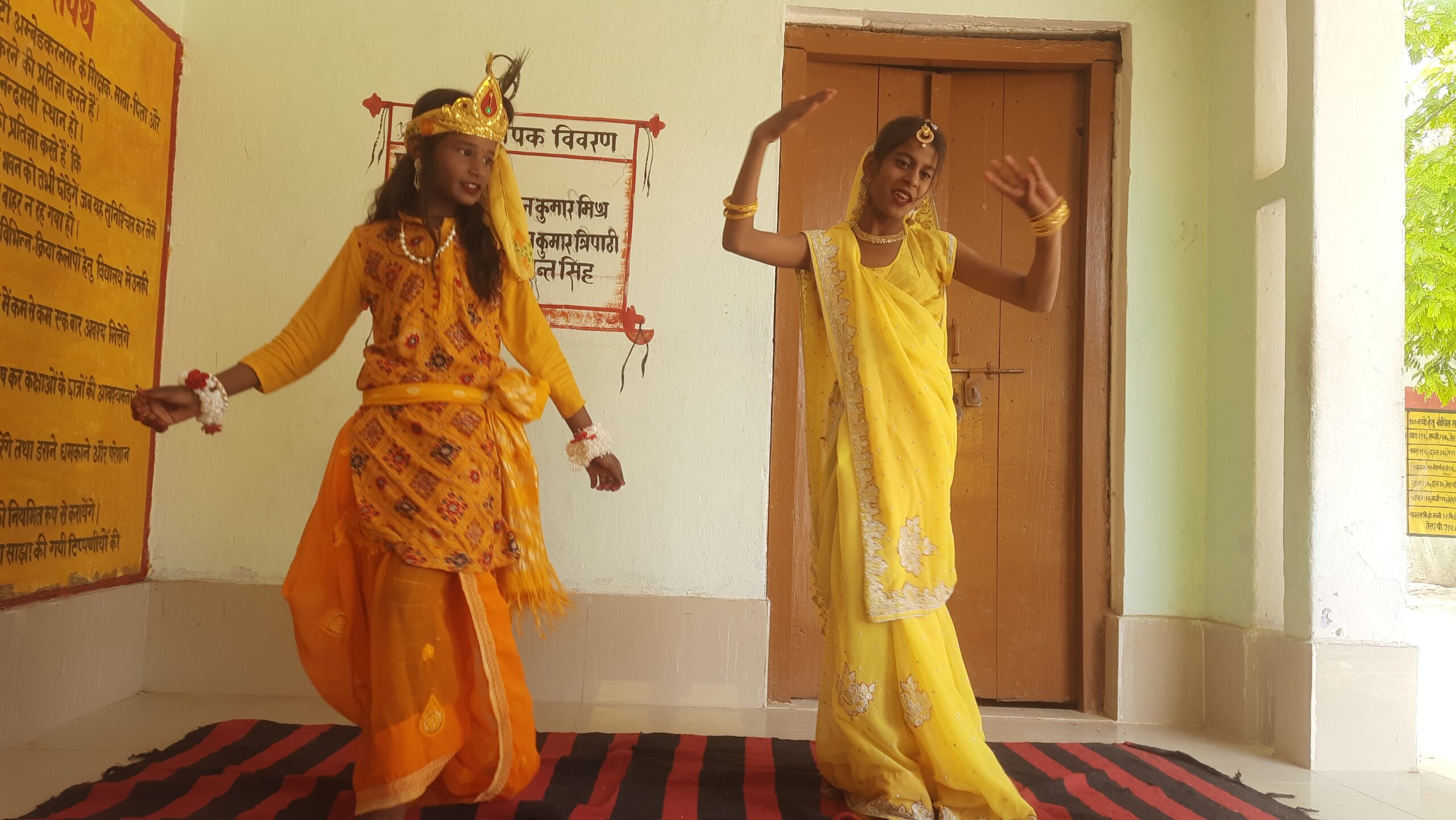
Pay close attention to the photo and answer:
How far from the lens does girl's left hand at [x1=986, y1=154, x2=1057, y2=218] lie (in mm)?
2625

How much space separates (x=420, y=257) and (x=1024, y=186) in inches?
63.1

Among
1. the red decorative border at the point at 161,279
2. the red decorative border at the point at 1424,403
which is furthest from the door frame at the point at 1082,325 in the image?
the red decorative border at the point at 1424,403

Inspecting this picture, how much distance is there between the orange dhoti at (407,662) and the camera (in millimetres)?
2295

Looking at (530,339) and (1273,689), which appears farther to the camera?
(1273,689)

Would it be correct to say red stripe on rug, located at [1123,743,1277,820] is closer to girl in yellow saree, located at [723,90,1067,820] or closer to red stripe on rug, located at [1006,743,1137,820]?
red stripe on rug, located at [1006,743,1137,820]

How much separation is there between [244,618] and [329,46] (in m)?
2.33

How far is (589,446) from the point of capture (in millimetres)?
2682

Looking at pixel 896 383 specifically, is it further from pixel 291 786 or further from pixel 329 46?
pixel 329 46

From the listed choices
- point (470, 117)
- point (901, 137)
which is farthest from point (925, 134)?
point (470, 117)

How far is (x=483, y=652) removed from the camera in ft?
7.99

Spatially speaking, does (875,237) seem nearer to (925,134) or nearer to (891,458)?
(925,134)

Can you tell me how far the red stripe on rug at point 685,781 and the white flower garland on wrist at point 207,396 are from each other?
1.49m

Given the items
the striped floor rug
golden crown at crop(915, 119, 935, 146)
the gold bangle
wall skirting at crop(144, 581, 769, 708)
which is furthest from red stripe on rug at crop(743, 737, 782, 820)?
golden crown at crop(915, 119, 935, 146)

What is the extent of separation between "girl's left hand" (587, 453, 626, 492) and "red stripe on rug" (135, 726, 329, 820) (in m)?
1.27
